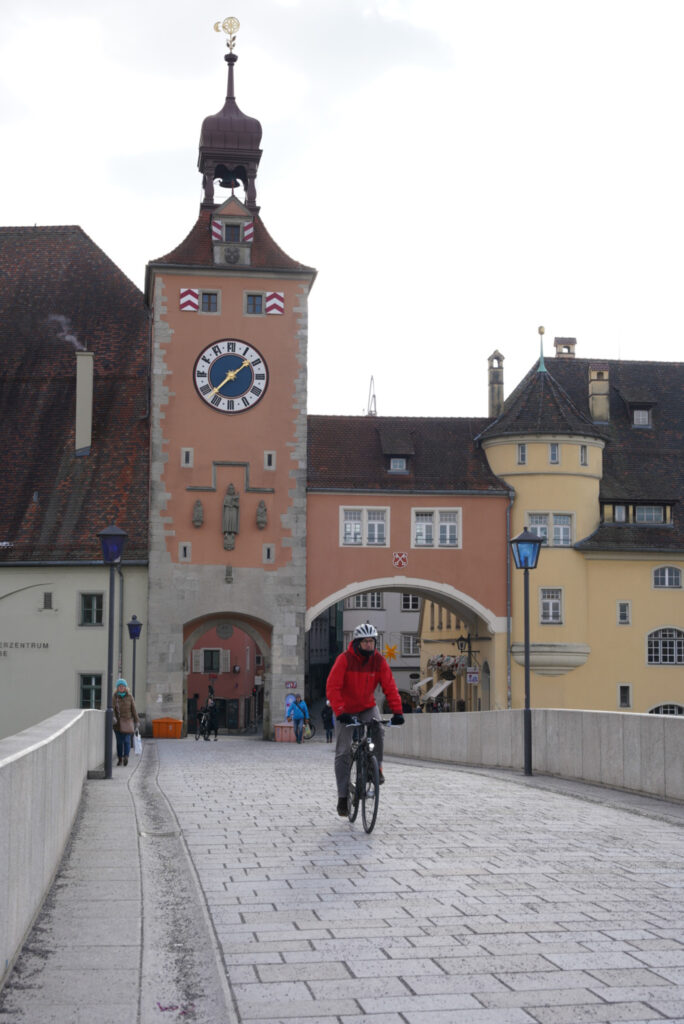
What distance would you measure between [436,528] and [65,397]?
1427 centimetres

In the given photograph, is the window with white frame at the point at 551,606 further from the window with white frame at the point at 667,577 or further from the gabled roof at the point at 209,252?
the gabled roof at the point at 209,252

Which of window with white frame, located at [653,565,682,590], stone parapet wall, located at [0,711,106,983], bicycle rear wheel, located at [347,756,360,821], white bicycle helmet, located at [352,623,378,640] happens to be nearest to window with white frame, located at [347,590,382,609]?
window with white frame, located at [653,565,682,590]

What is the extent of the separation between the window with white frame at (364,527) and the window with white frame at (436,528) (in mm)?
1086

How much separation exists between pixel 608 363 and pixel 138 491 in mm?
19811

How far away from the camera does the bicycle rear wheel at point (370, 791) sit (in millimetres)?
12180

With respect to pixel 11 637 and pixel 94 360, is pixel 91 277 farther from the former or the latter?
pixel 11 637

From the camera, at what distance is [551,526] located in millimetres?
51531

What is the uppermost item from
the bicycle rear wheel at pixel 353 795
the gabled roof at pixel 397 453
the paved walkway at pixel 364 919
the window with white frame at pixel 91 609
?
the gabled roof at pixel 397 453

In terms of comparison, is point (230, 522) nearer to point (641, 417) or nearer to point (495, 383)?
point (495, 383)

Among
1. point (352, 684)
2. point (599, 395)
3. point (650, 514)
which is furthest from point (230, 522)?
point (352, 684)

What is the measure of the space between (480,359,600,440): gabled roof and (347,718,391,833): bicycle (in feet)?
130

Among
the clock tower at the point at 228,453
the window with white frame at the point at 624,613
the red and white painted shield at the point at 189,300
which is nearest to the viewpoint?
the clock tower at the point at 228,453

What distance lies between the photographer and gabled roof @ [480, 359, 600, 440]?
51.9 m

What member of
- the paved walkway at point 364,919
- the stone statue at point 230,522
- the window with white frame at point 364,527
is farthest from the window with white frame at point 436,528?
the paved walkway at point 364,919
